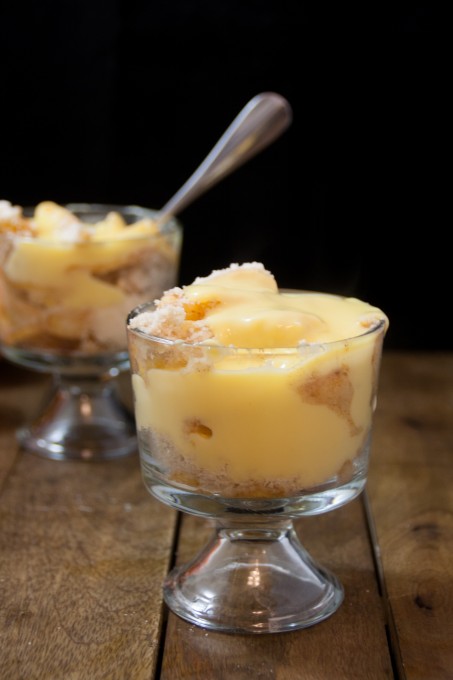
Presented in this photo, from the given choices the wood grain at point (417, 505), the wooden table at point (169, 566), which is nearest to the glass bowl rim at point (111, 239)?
the wooden table at point (169, 566)

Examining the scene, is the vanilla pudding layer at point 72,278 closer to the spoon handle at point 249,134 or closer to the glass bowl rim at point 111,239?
the glass bowl rim at point 111,239

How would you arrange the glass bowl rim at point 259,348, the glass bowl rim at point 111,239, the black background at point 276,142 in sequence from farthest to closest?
1. the black background at point 276,142
2. the glass bowl rim at point 111,239
3. the glass bowl rim at point 259,348

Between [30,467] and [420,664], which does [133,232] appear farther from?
[420,664]

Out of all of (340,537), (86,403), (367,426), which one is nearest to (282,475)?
(367,426)

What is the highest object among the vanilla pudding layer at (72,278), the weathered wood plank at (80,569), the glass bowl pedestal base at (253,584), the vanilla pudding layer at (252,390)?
the vanilla pudding layer at (252,390)

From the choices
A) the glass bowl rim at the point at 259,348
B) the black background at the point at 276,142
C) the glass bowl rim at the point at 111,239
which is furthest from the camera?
the black background at the point at 276,142

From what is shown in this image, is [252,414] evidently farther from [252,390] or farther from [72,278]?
[72,278]

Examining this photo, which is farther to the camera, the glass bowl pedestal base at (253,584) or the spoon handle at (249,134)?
the spoon handle at (249,134)

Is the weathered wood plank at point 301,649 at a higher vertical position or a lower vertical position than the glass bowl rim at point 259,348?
lower
